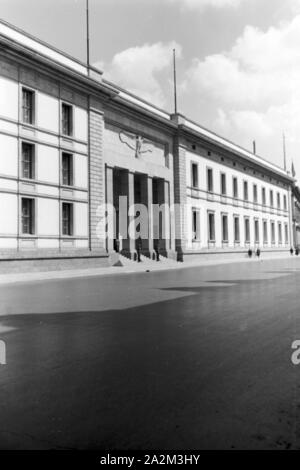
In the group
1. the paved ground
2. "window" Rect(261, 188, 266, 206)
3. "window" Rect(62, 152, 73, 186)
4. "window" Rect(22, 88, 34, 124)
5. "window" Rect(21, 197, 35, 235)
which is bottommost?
the paved ground

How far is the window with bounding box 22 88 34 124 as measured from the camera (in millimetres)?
22969

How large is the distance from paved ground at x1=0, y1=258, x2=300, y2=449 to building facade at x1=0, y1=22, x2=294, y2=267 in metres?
15.8

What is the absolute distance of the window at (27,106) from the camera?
2297 cm

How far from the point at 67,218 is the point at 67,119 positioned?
5.97m

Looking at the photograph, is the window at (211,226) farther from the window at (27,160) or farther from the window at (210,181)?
the window at (27,160)

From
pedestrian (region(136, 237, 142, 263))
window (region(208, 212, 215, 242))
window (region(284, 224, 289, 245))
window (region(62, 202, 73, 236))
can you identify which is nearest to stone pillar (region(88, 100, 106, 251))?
window (region(62, 202, 73, 236))

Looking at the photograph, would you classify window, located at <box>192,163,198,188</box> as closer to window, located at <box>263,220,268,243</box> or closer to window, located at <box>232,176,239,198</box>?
window, located at <box>232,176,239,198</box>

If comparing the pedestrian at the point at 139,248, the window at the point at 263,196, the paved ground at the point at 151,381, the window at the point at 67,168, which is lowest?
the paved ground at the point at 151,381

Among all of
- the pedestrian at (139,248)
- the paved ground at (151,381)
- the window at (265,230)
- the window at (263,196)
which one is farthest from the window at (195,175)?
the paved ground at (151,381)

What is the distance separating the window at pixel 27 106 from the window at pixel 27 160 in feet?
4.36

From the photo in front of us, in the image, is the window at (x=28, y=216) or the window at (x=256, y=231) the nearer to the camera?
the window at (x=28, y=216)

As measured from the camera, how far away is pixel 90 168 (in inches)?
1052

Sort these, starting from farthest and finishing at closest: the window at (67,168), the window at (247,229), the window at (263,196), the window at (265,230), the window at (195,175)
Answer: the window at (265,230)
the window at (263,196)
the window at (247,229)
the window at (195,175)
the window at (67,168)

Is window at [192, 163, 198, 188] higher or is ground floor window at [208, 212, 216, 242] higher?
window at [192, 163, 198, 188]
